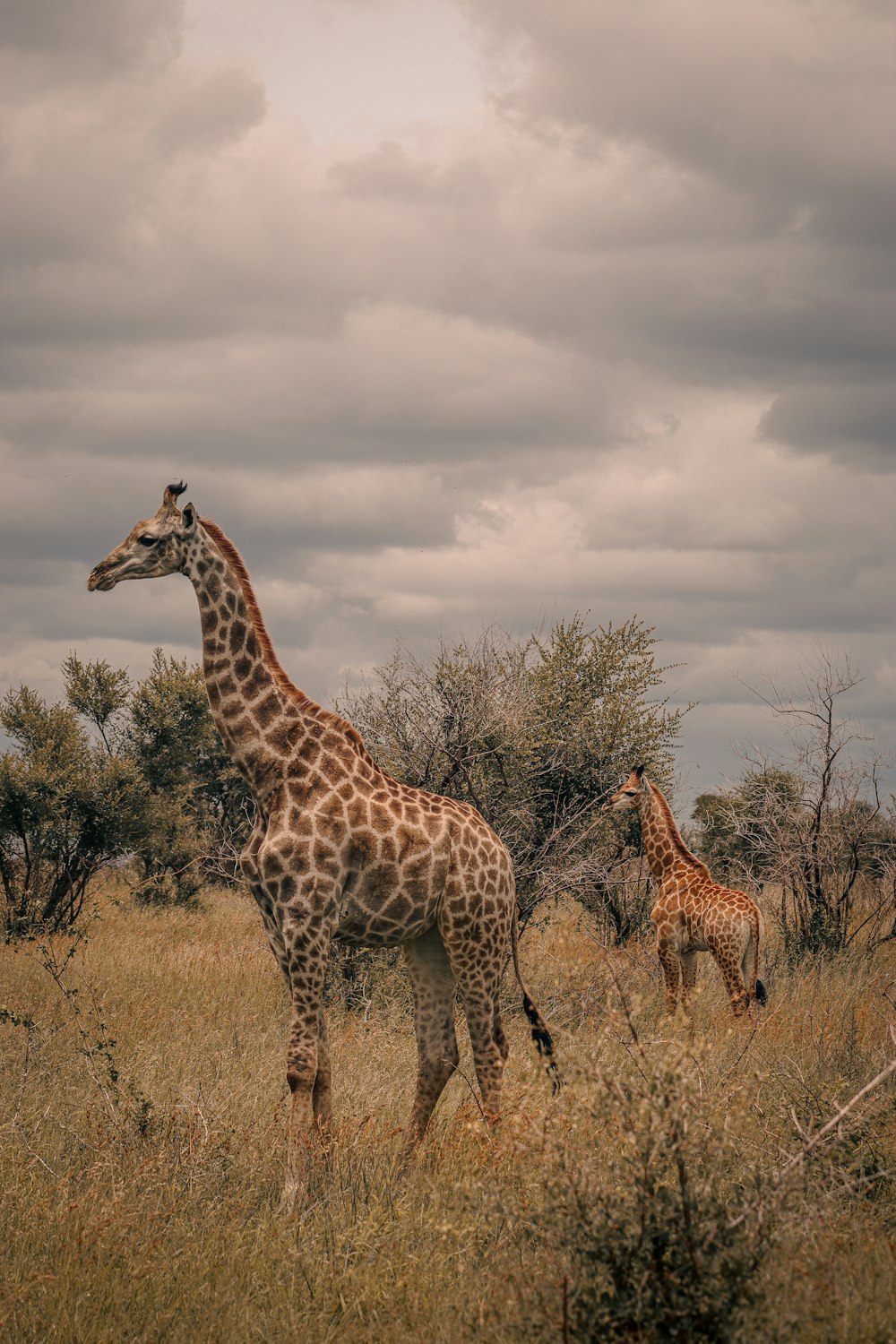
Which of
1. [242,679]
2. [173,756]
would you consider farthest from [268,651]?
[173,756]

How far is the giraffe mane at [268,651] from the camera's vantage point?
7.21 meters

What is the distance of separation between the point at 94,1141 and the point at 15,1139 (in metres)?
0.48

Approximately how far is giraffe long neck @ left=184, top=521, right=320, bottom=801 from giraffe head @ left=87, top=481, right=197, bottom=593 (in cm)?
11

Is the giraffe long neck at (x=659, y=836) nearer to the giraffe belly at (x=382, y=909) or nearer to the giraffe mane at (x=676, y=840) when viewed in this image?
the giraffe mane at (x=676, y=840)

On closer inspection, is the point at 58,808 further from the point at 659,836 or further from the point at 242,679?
the point at 242,679

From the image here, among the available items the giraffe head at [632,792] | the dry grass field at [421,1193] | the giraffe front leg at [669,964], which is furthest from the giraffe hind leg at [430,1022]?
the giraffe head at [632,792]

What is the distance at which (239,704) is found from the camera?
23.0 feet

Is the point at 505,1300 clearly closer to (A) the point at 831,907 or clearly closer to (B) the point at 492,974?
(B) the point at 492,974

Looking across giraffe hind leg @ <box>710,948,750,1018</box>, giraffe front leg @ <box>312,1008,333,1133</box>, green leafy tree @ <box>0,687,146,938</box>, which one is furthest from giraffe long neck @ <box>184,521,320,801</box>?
green leafy tree @ <box>0,687,146,938</box>

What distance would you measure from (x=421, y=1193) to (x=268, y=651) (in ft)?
10.9

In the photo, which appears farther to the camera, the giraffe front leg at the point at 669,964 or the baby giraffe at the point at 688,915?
the giraffe front leg at the point at 669,964

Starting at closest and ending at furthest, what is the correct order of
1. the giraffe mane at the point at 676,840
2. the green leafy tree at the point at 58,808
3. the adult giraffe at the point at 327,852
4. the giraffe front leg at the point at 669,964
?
the adult giraffe at the point at 327,852 < the giraffe front leg at the point at 669,964 < the giraffe mane at the point at 676,840 < the green leafy tree at the point at 58,808

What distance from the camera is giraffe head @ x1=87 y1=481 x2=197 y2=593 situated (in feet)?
22.8

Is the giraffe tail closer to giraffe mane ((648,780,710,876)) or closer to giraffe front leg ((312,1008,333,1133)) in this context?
giraffe front leg ((312,1008,333,1133))
